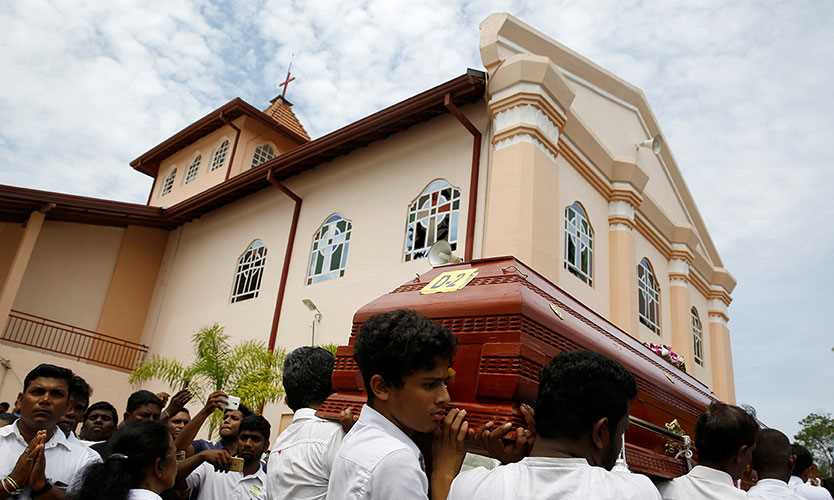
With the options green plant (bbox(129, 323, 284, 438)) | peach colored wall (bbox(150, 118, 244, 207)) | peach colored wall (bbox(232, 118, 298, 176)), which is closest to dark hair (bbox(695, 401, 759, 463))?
green plant (bbox(129, 323, 284, 438))

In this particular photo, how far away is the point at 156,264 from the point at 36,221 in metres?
3.16

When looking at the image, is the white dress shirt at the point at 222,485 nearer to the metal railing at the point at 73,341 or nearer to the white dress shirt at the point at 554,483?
the white dress shirt at the point at 554,483

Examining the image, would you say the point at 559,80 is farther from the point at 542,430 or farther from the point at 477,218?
the point at 542,430

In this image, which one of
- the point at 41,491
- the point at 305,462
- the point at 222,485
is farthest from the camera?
the point at 222,485

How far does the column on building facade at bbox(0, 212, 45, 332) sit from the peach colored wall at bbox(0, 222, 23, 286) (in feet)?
2.98

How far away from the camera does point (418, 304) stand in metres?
2.55

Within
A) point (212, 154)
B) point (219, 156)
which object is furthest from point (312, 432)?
point (212, 154)

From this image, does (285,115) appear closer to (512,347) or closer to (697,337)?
(697,337)

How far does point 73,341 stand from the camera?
43.5 ft

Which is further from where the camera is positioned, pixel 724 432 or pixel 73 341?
pixel 73 341

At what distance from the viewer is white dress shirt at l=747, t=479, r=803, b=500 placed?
236 centimetres

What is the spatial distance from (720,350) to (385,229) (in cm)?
911

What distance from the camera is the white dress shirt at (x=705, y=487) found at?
2100 mm

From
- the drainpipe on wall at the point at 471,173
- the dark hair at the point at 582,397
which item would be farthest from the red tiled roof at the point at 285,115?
the dark hair at the point at 582,397
